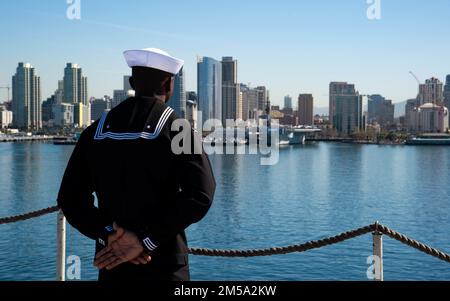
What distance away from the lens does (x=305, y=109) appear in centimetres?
16012

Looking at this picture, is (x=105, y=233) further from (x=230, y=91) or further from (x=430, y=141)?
(x=230, y=91)

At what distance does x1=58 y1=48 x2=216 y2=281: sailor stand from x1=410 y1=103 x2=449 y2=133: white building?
13324 cm

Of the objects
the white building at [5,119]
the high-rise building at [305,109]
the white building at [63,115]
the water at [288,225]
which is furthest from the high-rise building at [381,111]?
the water at [288,225]

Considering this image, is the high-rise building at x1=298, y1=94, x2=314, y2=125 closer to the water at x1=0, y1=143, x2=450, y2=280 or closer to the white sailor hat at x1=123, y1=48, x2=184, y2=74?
the water at x1=0, y1=143, x2=450, y2=280

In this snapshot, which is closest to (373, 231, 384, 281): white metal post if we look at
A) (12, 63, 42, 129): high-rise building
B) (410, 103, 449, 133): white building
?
(410, 103, 449, 133): white building

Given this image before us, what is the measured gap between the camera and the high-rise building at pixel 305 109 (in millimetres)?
158875

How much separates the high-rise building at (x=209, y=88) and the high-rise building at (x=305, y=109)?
41.9 meters

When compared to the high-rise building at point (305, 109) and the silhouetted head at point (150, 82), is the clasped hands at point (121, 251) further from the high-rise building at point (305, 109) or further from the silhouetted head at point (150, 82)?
the high-rise building at point (305, 109)

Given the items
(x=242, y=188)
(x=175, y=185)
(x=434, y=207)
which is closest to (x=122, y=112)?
(x=175, y=185)

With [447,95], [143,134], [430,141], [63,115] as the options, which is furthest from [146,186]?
[447,95]

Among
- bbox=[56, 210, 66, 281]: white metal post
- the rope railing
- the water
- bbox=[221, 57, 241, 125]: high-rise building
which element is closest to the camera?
the rope railing

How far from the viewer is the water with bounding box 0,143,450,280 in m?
12.9
